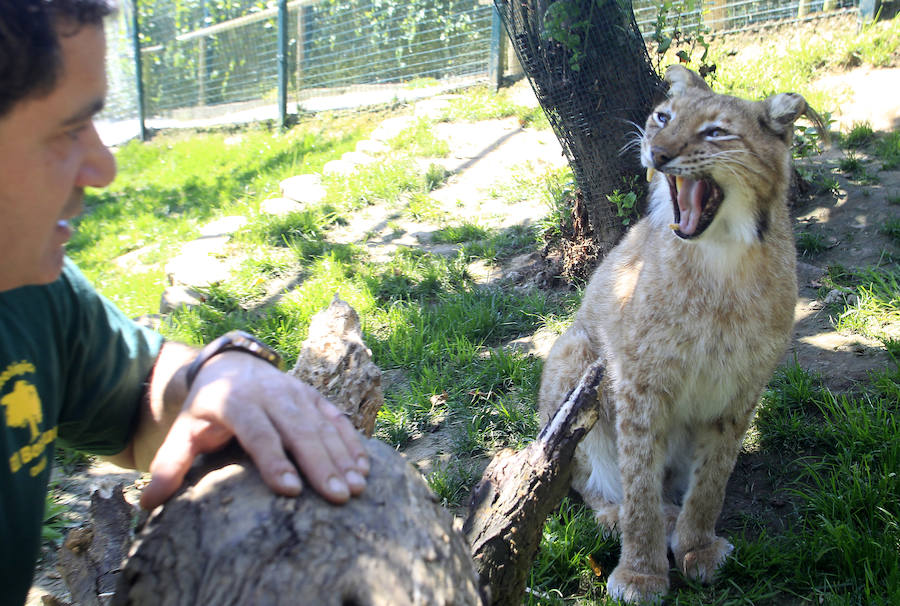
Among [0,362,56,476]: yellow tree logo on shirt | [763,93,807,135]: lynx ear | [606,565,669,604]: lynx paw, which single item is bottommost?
[606,565,669,604]: lynx paw

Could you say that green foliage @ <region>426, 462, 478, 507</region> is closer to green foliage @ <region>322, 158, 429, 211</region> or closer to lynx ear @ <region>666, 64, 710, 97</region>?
lynx ear @ <region>666, 64, 710, 97</region>

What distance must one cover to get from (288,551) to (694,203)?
2.66 m

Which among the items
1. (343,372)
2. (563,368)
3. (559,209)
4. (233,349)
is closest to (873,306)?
(563,368)

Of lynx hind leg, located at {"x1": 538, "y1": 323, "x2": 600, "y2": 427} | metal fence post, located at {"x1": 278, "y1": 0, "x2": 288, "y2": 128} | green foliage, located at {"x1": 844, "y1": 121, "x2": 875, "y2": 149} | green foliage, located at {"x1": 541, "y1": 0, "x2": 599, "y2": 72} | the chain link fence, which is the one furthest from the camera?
metal fence post, located at {"x1": 278, "y1": 0, "x2": 288, "y2": 128}

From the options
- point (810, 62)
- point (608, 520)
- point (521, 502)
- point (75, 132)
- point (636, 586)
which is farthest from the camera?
point (810, 62)

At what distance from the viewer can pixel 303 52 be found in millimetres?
12570

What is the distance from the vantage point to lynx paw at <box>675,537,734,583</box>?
124 inches

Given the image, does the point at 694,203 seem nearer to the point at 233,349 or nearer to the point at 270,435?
the point at 233,349

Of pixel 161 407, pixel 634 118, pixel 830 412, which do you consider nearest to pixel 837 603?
pixel 830 412

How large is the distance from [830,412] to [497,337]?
211 centimetres

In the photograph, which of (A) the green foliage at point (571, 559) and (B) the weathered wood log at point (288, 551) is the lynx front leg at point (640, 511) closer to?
(A) the green foliage at point (571, 559)

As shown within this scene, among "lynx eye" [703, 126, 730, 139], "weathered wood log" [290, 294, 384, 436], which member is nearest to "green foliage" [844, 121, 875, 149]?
"lynx eye" [703, 126, 730, 139]

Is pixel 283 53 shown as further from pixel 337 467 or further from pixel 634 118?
pixel 337 467

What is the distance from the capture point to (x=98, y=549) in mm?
2102
